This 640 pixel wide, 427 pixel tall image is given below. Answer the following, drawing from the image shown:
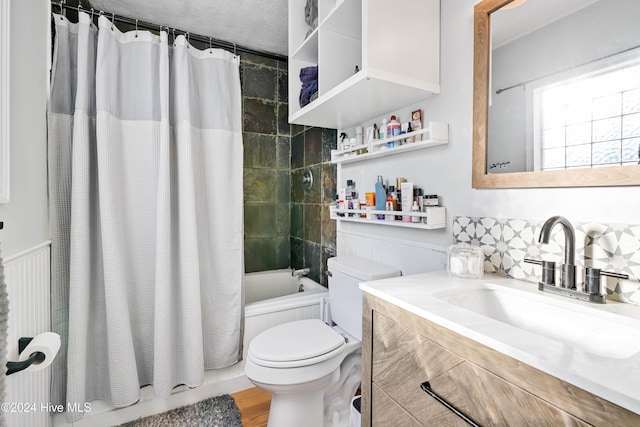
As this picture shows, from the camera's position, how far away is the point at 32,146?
3.93ft

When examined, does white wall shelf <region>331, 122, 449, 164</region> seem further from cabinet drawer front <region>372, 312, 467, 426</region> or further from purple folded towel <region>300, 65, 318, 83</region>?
cabinet drawer front <region>372, 312, 467, 426</region>

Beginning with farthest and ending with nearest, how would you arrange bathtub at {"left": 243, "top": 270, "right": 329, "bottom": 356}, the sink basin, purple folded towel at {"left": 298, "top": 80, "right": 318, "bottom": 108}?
1. bathtub at {"left": 243, "top": 270, "right": 329, "bottom": 356}
2. purple folded towel at {"left": 298, "top": 80, "right": 318, "bottom": 108}
3. the sink basin

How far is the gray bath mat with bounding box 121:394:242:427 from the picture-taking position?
4.99 feet

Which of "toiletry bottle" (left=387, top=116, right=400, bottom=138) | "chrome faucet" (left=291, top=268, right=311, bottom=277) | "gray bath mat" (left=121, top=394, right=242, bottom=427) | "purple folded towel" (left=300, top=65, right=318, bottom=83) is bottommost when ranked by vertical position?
"gray bath mat" (left=121, top=394, right=242, bottom=427)

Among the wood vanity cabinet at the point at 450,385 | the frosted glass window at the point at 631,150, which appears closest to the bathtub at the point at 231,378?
the wood vanity cabinet at the point at 450,385

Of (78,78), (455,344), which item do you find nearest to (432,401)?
(455,344)

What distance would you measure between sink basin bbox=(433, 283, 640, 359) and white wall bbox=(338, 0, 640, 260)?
0.87 ft

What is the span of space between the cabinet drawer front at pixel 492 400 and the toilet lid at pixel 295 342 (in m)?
0.66

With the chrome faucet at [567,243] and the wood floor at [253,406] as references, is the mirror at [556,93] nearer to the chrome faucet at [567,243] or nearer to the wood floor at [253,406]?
the chrome faucet at [567,243]

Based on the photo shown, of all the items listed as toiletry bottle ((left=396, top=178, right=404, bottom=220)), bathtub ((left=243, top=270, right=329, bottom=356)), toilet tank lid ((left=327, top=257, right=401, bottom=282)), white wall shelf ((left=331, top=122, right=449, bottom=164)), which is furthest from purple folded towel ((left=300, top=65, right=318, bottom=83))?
bathtub ((left=243, top=270, right=329, bottom=356))

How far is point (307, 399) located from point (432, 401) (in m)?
0.78

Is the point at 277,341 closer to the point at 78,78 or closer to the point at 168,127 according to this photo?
the point at 168,127

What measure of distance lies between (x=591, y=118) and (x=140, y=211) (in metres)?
1.94

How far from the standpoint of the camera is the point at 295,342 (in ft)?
4.41
